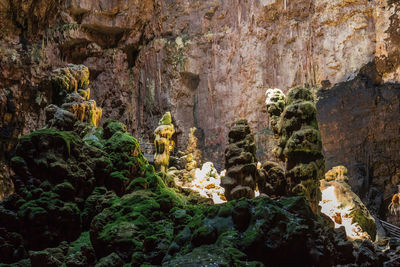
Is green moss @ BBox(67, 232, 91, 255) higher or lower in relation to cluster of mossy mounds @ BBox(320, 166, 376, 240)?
higher

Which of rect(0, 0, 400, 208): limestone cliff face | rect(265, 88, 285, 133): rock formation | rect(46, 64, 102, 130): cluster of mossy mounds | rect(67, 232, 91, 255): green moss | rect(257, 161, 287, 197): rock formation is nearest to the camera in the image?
rect(67, 232, 91, 255): green moss

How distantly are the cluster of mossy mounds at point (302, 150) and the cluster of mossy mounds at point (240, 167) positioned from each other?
0.92 meters

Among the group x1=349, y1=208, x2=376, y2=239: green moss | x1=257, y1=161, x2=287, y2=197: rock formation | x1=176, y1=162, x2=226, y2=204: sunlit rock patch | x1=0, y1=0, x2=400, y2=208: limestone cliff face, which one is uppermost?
x1=0, y1=0, x2=400, y2=208: limestone cliff face

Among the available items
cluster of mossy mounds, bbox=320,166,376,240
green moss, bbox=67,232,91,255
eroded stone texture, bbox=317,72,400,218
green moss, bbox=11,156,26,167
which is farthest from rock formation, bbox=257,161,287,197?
eroded stone texture, bbox=317,72,400,218

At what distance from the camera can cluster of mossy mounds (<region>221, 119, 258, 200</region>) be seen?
1104 cm

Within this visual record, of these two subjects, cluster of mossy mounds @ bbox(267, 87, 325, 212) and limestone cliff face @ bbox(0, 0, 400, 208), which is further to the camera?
limestone cliff face @ bbox(0, 0, 400, 208)

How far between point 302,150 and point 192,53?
21609 millimetres

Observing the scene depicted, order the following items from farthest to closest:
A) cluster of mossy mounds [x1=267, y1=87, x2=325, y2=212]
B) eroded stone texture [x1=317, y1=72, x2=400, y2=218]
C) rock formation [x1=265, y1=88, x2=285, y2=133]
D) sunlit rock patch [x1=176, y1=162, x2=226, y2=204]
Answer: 1. eroded stone texture [x1=317, y1=72, x2=400, y2=218]
2. sunlit rock patch [x1=176, y1=162, x2=226, y2=204]
3. rock formation [x1=265, y1=88, x2=285, y2=133]
4. cluster of mossy mounds [x1=267, y1=87, x2=325, y2=212]

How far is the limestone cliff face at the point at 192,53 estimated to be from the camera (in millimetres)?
22953

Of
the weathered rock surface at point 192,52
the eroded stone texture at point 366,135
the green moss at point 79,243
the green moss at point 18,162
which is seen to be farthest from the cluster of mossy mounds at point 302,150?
the weathered rock surface at point 192,52

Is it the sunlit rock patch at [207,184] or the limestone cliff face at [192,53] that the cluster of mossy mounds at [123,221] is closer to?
the sunlit rock patch at [207,184]

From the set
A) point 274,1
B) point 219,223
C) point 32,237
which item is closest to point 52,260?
point 32,237

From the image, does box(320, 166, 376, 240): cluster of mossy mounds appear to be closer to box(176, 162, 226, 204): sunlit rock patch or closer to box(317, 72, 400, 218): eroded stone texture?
box(176, 162, 226, 204): sunlit rock patch

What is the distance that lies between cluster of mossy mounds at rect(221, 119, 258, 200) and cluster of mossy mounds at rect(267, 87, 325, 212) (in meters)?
0.92
